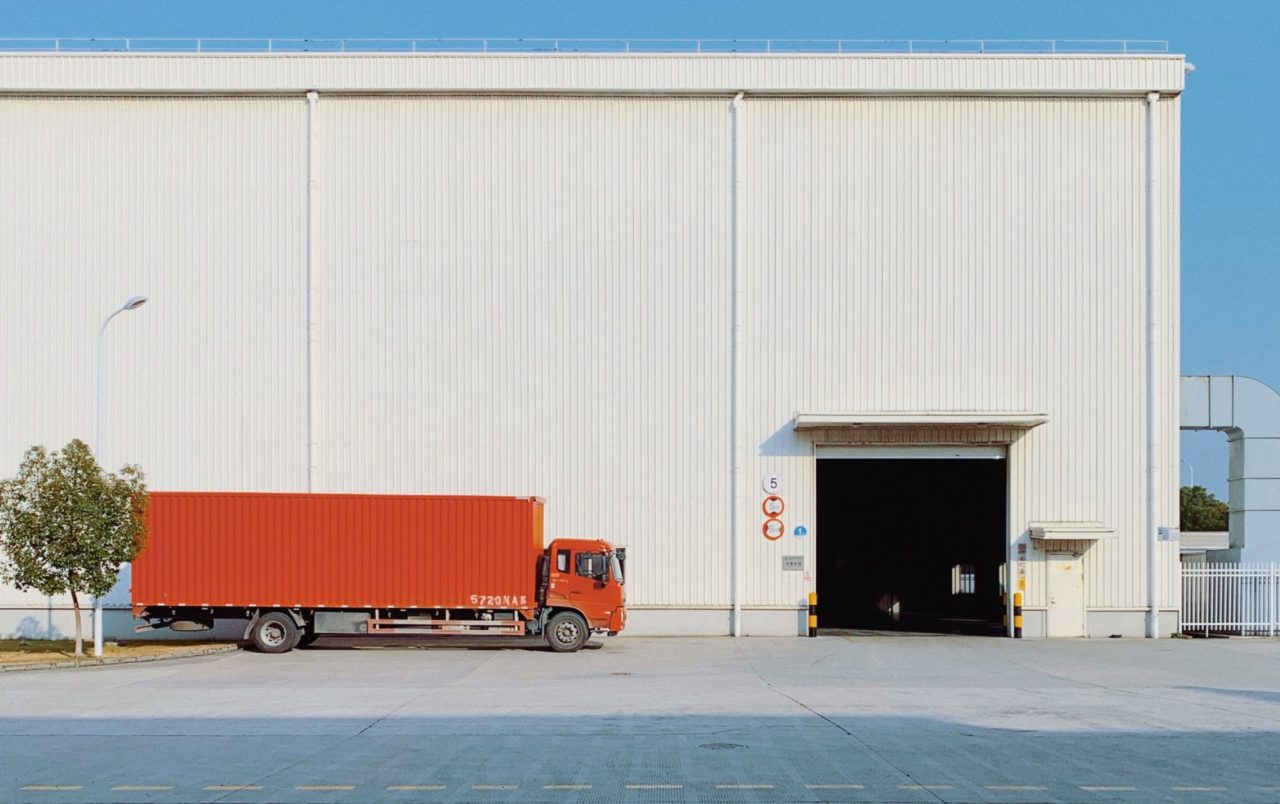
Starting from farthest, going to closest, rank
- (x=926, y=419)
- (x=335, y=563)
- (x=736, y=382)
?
(x=736, y=382), (x=926, y=419), (x=335, y=563)

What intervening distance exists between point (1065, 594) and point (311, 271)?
21.3 metres

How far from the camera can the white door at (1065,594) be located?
33.2 meters

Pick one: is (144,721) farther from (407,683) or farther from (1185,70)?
(1185,70)

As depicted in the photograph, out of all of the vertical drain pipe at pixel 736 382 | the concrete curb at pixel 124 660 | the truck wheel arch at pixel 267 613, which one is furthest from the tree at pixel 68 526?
the vertical drain pipe at pixel 736 382

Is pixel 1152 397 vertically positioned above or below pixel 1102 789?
above

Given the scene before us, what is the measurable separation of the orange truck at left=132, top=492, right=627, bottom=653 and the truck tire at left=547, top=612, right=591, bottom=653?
2.58ft

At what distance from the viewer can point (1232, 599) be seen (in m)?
34.5

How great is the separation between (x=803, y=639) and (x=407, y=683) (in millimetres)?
12820

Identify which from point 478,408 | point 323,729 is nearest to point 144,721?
point 323,729

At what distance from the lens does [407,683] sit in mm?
22750

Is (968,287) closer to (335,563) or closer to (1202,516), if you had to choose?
(335,563)

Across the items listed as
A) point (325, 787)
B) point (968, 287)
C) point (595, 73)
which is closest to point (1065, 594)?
point (968, 287)

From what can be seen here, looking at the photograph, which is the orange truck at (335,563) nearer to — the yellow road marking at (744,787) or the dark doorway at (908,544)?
the yellow road marking at (744,787)

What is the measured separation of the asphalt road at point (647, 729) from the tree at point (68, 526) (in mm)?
2750
